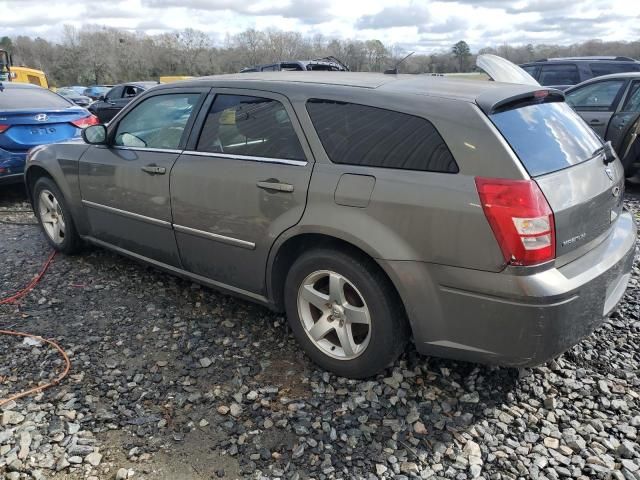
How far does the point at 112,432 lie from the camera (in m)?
2.57

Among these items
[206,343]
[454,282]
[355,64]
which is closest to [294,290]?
[206,343]

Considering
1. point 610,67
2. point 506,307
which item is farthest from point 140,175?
point 610,67

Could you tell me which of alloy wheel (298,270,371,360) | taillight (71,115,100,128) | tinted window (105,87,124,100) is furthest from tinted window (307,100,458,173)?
tinted window (105,87,124,100)

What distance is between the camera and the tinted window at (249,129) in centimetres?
298

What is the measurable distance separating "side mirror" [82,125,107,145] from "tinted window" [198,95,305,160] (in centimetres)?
112

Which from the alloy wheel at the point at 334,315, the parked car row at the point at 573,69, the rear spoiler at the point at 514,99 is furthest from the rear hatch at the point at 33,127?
the parked car row at the point at 573,69

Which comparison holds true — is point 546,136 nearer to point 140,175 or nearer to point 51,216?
point 140,175

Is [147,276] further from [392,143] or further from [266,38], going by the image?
[266,38]

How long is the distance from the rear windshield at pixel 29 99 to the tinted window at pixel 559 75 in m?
9.46

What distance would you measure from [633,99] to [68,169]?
685cm

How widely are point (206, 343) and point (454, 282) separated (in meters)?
1.69

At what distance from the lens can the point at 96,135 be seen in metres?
4.05

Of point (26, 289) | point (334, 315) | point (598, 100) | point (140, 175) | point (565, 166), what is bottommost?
point (26, 289)

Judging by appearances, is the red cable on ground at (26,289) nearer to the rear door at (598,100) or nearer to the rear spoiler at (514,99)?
the rear spoiler at (514,99)
